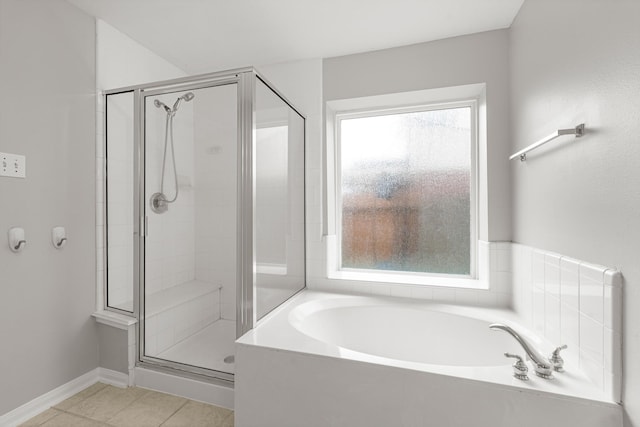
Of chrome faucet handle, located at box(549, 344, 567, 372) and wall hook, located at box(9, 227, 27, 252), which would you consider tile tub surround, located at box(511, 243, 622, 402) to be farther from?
wall hook, located at box(9, 227, 27, 252)

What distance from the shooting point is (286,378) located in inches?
52.9

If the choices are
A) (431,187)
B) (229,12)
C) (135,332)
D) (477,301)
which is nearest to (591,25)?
(431,187)

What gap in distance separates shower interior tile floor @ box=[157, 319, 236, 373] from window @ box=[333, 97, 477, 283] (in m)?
0.99

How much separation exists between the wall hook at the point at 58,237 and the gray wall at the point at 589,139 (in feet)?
8.39

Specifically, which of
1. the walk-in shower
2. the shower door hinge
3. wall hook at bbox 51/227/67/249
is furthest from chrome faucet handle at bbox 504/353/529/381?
wall hook at bbox 51/227/67/249

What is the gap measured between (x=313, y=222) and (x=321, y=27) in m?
1.35

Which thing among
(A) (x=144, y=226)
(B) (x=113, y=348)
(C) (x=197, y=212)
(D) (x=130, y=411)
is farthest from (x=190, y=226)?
(D) (x=130, y=411)

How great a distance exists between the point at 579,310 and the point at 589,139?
0.66m

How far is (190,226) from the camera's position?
1.88m

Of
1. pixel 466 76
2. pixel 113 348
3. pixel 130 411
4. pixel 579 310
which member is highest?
pixel 466 76

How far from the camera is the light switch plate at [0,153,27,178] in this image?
1.48 m

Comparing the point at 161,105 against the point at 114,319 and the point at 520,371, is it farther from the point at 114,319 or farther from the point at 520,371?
the point at 520,371

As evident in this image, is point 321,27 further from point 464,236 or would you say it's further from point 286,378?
point 286,378

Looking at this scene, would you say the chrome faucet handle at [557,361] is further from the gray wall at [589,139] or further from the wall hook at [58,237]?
the wall hook at [58,237]
